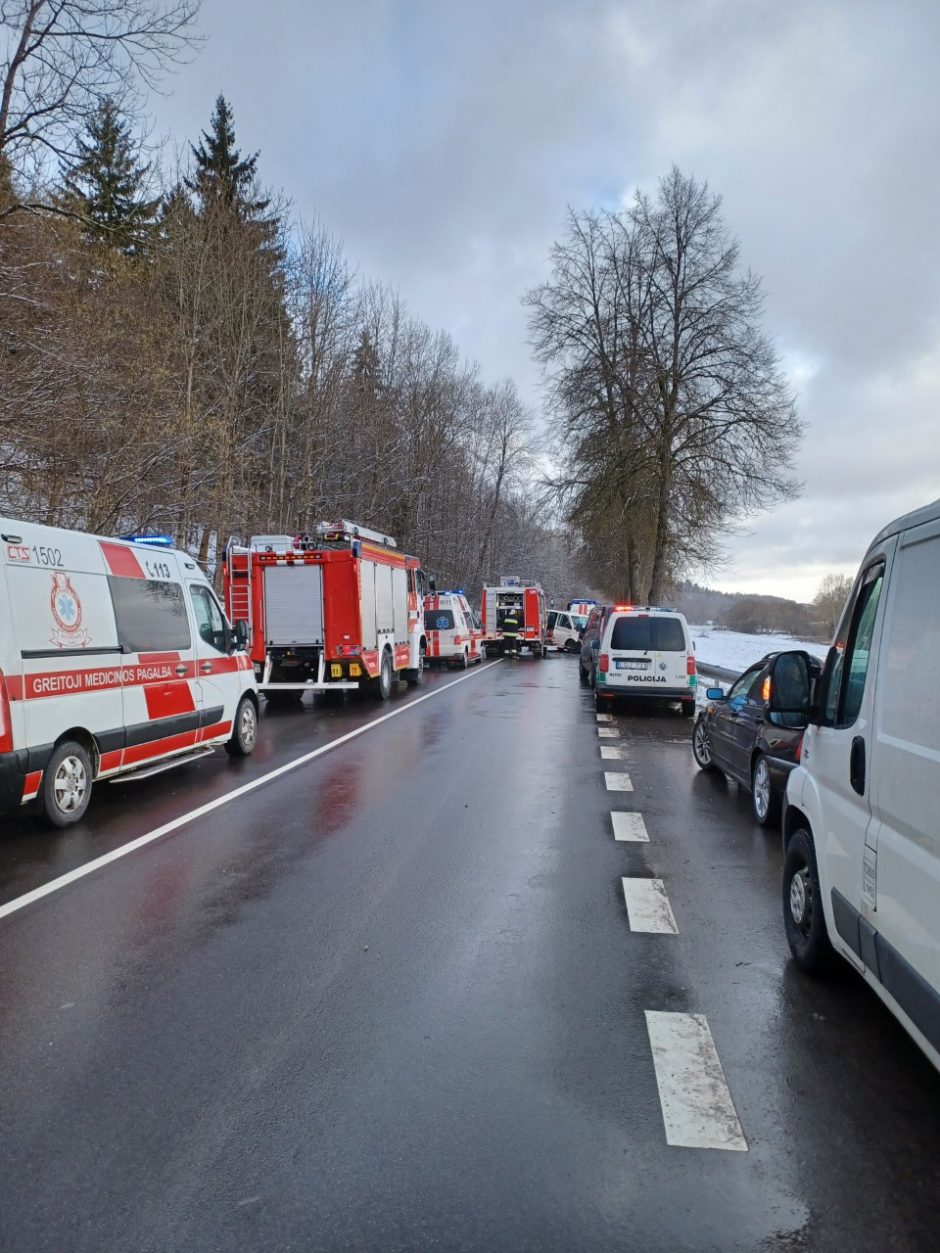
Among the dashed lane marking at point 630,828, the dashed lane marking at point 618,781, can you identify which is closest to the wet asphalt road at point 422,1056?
the dashed lane marking at point 630,828

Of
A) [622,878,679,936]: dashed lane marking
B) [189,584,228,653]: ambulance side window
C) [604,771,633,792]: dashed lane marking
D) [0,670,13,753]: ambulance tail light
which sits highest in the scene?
[189,584,228,653]: ambulance side window

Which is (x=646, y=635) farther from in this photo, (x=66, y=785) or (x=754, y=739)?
(x=66, y=785)

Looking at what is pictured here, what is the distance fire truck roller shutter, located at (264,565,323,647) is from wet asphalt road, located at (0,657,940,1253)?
9.16m

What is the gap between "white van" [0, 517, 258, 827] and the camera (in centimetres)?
621

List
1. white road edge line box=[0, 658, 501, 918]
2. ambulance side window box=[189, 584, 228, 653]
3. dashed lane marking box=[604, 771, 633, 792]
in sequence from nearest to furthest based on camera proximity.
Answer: white road edge line box=[0, 658, 501, 918]
dashed lane marking box=[604, 771, 633, 792]
ambulance side window box=[189, 584, 228, 653]

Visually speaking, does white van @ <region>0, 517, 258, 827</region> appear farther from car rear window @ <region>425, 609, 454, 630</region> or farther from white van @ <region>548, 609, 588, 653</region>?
white van @ <region>548, 609, 588, 653</region>

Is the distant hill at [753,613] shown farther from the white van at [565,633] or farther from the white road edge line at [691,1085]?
the white road edge line at [691,1085]

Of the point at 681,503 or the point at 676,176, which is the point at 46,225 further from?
the point at 676,176

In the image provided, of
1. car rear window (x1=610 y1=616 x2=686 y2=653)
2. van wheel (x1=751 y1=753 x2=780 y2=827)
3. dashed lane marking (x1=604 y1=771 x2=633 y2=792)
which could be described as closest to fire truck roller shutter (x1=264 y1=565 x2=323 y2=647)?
car rear window (x1=610 y1=616 x2=686 y2=653)

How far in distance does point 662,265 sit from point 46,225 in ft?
70.1

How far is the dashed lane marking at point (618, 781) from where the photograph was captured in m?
8.60

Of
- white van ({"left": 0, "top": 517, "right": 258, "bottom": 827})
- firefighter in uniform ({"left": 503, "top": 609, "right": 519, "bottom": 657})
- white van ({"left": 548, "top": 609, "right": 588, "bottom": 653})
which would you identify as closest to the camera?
white van ({"left": 0, "top": 517, "right": 258, "bottom": 827})

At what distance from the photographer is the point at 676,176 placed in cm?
2859

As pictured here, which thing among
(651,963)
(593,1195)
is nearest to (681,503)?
(651,963)
